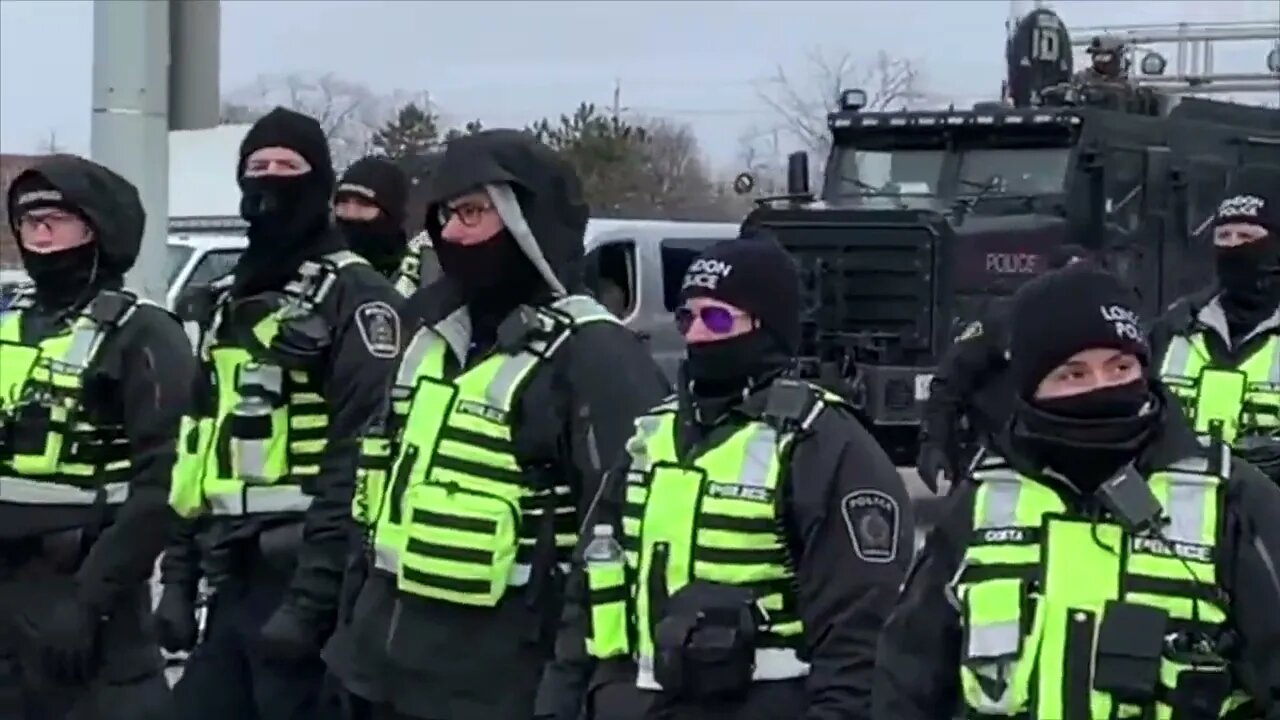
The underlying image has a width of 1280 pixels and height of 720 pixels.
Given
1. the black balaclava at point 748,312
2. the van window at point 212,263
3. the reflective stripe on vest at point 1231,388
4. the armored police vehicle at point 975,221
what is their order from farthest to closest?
the van window at point 212,263 < the armored police vehicle at point 975,221 < the reflective stripe on vest at point 1231,388 < the black balaclava at point 748,312

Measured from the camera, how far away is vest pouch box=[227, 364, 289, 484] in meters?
5.41

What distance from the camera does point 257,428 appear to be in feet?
17.8

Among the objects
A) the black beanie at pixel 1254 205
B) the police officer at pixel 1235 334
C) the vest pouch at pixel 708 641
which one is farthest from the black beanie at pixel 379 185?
the vest pouch at pixel 708 641

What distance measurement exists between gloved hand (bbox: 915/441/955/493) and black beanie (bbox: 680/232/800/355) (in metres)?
4.20

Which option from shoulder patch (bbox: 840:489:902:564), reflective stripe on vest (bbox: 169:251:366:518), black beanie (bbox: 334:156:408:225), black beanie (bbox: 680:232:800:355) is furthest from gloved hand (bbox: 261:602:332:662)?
black beanie (bbox: 334:156:408:225)

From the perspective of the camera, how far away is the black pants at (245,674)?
533 centimetres

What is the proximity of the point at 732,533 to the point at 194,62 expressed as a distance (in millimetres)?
4918

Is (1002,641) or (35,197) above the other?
(35,197)

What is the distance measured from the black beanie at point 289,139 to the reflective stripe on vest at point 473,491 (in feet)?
4.16

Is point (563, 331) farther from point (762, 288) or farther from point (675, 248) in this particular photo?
point (675, 248)

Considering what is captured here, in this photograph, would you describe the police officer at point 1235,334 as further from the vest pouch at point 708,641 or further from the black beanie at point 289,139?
the vest pouch at point 708,641

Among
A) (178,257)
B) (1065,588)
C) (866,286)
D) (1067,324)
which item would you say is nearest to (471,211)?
(1067,324)

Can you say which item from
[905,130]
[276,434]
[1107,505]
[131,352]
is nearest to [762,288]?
[1107,505]

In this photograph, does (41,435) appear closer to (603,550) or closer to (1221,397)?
(603,550)
